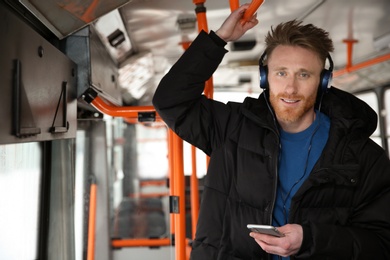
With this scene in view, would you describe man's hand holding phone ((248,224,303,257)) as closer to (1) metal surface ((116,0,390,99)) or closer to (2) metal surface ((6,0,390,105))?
(2) metal surface ((6,0,390,105))

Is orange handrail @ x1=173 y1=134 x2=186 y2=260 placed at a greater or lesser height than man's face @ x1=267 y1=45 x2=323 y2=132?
lesser

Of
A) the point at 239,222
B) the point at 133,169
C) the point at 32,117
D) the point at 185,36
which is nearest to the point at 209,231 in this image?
the point at 239,222

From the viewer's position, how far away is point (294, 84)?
215cm

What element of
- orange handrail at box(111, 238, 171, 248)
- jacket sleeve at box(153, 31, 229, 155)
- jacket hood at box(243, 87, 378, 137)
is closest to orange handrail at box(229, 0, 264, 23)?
jacket sleeve at box(153, 31, 229, 155)

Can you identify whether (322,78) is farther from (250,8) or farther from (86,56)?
(86,56)

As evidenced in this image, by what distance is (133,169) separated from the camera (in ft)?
19.3

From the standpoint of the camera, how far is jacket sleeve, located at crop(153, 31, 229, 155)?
2131mm

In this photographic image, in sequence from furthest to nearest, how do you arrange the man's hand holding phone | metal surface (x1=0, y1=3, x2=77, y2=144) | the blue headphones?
the blue headphones, the man's hand holding phone, metal surface (x1=0, y1=3, x2=77, y2=144)

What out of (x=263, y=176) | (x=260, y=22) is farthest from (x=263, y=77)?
(x=260, y=22)

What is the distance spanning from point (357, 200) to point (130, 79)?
323 centimetres

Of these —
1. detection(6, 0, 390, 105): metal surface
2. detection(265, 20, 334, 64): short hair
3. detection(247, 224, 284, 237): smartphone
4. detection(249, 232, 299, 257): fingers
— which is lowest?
detection(249, 232, 299, 257): fingers

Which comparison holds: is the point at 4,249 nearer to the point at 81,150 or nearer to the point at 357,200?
the point at 357,200

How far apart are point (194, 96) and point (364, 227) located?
97 cm

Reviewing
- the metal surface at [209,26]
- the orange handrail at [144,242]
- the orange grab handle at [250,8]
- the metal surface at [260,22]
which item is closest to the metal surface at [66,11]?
the metal surface at [209,26]
